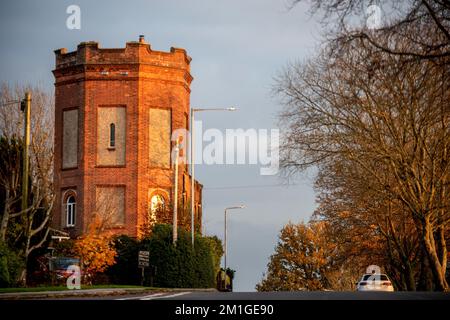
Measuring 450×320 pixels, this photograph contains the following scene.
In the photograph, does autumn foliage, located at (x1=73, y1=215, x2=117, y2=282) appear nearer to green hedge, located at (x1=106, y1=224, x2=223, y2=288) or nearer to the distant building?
green hedge, located at (x1=106, y1=224, x2=223, y2=288)

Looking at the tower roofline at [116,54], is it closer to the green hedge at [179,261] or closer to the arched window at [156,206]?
the arched window at [156,206]

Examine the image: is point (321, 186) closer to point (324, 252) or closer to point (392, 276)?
point (392, 276)

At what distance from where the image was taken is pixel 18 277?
35000mm

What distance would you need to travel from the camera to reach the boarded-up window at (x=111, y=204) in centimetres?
5925

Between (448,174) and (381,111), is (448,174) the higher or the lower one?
the lower one

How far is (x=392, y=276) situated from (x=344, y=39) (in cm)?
4428

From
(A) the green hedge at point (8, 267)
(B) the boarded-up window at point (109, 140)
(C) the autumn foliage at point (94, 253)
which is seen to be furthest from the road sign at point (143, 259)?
(B) the boarded-up window at point (109, 140)

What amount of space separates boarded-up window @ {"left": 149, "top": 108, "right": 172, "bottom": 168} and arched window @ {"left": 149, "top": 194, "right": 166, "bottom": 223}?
2.36 m

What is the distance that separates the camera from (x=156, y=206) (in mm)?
60438

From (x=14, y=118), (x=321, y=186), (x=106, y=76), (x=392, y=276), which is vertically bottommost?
(x=392, y=276)

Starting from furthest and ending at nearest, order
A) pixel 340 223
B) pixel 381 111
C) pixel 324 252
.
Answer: pixel 324 252
pixel 340 223
pixel 381 111

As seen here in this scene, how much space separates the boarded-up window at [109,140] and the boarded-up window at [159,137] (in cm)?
201

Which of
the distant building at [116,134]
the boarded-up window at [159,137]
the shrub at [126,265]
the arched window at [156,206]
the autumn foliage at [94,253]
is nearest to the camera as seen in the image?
the autumn foliage at [94,253]
